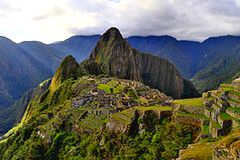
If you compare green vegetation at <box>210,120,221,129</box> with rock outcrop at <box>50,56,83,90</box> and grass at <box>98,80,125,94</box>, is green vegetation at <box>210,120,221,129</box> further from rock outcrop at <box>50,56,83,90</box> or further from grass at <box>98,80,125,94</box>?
rock outcrop at <box>50,56,83,90</box>

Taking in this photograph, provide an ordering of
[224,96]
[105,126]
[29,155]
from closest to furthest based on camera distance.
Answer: [224,96], [105,126], [29,155]

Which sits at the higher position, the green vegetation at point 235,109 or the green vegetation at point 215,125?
the green vegetation at point 235,109

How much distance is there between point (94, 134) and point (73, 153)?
596 centimetres

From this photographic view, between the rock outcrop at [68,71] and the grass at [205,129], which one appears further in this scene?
the rock outcrop at [68,71]

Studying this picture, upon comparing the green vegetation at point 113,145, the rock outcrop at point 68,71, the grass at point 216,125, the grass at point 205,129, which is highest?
the rock outcrop at point 68,71

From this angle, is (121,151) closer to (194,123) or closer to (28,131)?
(194,123)

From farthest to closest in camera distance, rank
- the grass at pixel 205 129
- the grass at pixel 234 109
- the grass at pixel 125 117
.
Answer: the grass at pixel 125 117 → the grass at pixel 205 129 → the grass at pixel 234 109

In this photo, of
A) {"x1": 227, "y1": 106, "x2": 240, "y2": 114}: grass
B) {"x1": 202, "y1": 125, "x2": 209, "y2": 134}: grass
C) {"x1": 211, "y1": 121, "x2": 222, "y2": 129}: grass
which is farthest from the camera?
{"x1": 202, "y1": 125, "x2": 209, "y2": 134}: grass

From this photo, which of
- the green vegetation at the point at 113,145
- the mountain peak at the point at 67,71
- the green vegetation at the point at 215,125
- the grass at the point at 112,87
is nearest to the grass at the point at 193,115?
the green vegetation at the point at 113,145

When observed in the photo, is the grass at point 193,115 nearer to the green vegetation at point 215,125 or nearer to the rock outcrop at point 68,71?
the green vegetation at point 215,125

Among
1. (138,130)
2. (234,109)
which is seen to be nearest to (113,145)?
(138,130)

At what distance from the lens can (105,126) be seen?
239 feet

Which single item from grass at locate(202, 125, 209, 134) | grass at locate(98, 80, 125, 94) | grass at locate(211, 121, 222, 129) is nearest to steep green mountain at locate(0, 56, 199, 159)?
grass at locate(98, 80, 125, 94)

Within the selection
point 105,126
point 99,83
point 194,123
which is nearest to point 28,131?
point 99,83
